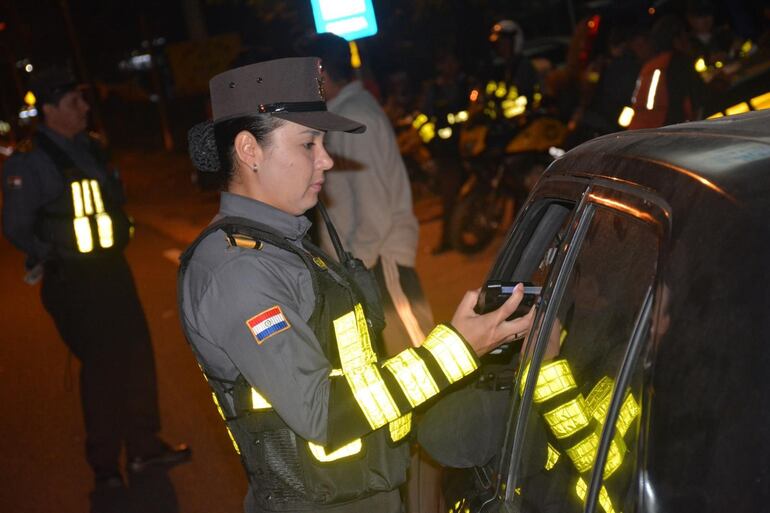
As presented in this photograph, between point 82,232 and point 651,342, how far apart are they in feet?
12.6

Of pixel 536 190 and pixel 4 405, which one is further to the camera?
pixel 4 405

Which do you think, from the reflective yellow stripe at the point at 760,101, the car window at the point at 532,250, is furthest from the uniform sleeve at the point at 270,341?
the reflective yellow stripe at the point at 760,101

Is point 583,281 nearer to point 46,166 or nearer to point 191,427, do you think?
point 46,166

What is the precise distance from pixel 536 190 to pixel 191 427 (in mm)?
4075

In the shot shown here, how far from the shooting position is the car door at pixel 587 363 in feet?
4.88

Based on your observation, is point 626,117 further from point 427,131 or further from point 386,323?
point 427,131

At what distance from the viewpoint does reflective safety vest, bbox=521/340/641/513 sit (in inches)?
58.6

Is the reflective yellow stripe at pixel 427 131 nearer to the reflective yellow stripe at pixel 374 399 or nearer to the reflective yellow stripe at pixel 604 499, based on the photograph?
the reflective yellow stripe at pixel 374 399

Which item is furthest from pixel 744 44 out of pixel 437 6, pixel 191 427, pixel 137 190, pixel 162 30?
pixel 162 30

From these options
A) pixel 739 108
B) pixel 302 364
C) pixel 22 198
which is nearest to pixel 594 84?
pixel 739 108

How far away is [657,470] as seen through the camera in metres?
1.34

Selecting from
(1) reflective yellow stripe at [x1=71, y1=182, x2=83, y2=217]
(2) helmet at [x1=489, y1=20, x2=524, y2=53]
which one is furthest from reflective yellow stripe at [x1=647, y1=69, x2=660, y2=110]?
(2) helmet at [x1=489, y1=20, x2=524, y2=53]

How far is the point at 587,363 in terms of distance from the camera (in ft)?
5.77

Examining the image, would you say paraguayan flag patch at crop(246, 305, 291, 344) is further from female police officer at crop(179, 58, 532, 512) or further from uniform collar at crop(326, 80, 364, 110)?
uniform collar at crop(326, 80, 364, 110)
